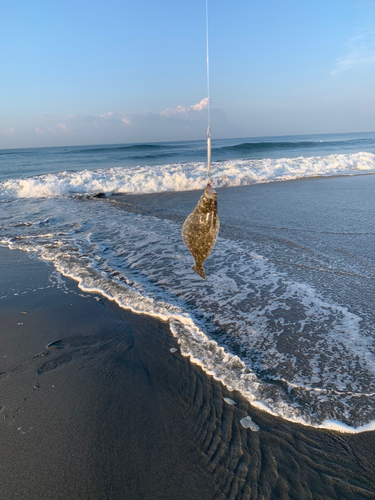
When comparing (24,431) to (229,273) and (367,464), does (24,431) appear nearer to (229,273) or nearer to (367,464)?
(367,464)

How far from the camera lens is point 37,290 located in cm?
520

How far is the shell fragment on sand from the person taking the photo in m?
2.58

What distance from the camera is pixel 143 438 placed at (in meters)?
2.50

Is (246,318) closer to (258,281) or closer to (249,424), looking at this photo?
(258,281)

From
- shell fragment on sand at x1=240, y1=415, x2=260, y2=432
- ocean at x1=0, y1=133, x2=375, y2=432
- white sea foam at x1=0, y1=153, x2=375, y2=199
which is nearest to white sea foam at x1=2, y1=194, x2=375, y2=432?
ocean at x1=0, y1=133, x2=375, y2=432

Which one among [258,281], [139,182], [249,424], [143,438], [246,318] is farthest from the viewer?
[139,182]

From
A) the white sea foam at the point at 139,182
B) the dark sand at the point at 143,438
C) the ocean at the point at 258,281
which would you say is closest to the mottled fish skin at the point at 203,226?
the dark sand at the point at 143,438

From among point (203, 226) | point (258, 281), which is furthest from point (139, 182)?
point (203, 226)

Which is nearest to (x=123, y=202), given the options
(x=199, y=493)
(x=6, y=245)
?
(x=6, y=245)

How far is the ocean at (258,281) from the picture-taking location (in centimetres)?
306

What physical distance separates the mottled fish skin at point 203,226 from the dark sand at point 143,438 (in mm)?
1238

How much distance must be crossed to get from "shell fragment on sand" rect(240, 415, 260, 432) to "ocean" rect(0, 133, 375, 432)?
18 centimetres

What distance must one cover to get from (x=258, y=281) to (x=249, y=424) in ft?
9.30

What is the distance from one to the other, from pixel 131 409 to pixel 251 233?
18.7 feet
